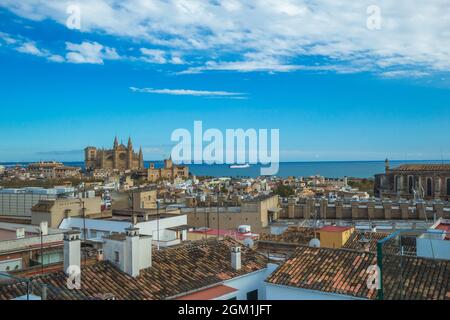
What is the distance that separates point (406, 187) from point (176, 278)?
1448 inches

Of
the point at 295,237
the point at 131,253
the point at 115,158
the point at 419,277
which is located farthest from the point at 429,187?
the point at 115,158

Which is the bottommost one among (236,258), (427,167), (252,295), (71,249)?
(252,295)

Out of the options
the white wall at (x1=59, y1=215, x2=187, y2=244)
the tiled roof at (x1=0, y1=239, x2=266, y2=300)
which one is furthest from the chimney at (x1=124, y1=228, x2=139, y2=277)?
the white wall at (x1=59, y1=215, x2=187, y2=244)

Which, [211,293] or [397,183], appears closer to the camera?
[211,293]

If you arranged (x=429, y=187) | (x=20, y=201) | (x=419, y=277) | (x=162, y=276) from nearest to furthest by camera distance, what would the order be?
(x=419, y=277) < (x=162, y=276) < (x=20, y=201) < (x=429, y=187)

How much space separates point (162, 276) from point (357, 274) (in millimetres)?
3144

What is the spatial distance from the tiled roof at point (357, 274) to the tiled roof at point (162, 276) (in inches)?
46.9

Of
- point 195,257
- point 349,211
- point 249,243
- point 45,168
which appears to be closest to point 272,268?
point 195,257

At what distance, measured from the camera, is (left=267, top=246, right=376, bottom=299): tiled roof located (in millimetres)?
6652

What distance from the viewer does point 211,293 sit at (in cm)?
715

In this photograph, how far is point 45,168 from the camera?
295 ft

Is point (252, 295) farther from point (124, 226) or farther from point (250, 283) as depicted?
point (124, 226)

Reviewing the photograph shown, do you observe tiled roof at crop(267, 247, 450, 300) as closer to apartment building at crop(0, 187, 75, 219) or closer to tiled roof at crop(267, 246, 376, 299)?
tiled roof at crop(267, 246, 376, 299)

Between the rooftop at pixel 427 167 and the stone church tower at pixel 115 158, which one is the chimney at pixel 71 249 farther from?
the stone church tower at pixel 115 158
